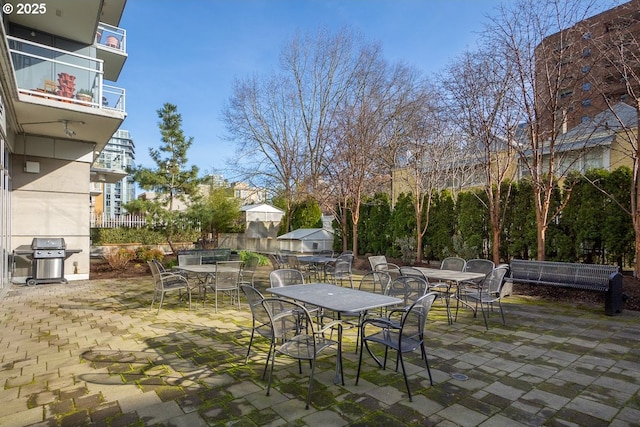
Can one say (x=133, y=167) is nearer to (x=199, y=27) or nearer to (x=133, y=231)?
(x=133, y=231)

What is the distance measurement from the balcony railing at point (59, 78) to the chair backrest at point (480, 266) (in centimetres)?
866

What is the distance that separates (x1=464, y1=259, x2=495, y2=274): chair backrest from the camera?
630 cm

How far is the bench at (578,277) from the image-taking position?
5.58 metres

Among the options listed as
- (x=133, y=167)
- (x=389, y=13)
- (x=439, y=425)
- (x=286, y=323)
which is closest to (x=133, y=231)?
(x=133, y=167)

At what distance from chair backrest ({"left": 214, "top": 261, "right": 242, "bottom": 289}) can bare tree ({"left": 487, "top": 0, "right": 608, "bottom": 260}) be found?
6522 mm

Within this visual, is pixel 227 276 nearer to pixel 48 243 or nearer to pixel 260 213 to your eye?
pixel 48 243

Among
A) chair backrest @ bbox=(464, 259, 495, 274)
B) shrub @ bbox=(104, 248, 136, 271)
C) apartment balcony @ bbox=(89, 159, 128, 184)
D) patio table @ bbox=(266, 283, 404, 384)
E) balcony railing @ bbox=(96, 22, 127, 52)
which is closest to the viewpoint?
patio table @ bbox=(266, 283, 404, 384)

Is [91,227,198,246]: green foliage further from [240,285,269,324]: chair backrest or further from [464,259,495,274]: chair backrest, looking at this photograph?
[240,285,269,324]: chair backrest

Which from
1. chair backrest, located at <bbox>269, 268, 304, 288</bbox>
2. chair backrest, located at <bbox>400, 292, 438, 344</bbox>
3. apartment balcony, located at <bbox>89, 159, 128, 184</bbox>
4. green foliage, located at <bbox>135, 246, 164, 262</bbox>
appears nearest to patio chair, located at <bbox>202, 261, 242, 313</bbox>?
chair backrest, located at <bbox>269, 268, 304, 288</bbox>

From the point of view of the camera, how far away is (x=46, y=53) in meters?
8.57

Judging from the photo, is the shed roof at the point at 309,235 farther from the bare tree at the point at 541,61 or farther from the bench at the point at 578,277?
the bare tree at the point at 541,61

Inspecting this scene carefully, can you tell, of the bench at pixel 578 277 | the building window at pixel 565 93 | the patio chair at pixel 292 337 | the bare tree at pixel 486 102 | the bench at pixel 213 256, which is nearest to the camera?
the patio chair at pixel 292 337

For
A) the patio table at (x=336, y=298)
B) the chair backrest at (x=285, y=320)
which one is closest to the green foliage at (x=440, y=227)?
the patio table at (x=336, y=298)

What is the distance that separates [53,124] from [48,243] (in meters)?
2.97
